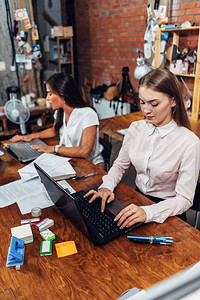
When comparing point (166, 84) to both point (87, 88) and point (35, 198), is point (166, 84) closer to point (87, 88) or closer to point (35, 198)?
point (35, 198)

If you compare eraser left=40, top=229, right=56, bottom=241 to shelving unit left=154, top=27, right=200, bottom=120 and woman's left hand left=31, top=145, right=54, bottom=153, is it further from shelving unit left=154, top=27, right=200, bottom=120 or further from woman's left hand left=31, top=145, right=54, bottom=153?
shelving unit left=154, top=27, right=200, bottom=120

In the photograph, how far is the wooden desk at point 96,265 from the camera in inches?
31.0

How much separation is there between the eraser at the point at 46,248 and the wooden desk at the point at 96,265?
16mm

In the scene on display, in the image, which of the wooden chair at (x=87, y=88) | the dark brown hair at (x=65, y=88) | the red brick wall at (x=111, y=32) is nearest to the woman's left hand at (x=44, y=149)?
the dark brown hair at (x=65, y=88)

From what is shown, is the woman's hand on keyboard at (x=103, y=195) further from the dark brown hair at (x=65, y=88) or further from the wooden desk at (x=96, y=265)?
the dark brown hair at (x=65, y=88)

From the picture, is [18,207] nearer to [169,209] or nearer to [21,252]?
[21,252]

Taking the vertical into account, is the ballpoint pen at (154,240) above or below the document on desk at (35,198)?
above

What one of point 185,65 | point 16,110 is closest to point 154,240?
point 185,65

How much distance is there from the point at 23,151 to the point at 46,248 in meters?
1.04

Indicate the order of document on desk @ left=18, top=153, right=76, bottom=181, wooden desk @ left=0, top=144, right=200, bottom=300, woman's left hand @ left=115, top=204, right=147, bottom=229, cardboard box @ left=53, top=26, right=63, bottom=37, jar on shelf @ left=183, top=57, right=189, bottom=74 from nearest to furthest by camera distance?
wooden desk @ left=0, top=144, right=200, bottom=300, woman's left hand @ left=115, top=204, right=147, bottom=229, document on desk @ left=18, top=153, right=76, bottom=181, jar on shelf @ left=183, top=57, right=189, bottom=74, cardboard box @ left=53, top=26, right=63, bottom=37

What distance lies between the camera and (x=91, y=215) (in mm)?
1120

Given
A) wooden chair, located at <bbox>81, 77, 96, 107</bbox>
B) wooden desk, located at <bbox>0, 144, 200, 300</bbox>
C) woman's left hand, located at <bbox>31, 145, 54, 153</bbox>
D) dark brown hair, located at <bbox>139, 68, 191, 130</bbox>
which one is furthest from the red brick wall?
wooden desk, located at <bbox>0, 144, 200, 300</bbox>

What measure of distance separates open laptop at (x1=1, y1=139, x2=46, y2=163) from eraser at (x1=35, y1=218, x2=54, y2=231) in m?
0.70

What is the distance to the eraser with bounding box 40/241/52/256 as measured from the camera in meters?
0.92
